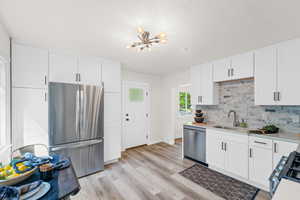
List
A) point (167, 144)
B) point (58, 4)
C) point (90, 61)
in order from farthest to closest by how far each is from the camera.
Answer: point (167, 144), point (90, 61), point (58, 4)

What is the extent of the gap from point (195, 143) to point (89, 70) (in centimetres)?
303

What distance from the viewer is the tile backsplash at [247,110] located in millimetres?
2350

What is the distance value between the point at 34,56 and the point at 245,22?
342 cm

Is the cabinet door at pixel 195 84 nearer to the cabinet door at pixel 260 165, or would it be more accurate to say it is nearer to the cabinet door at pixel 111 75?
the cabinet door at pixel 260 165

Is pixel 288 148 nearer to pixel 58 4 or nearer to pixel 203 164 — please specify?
pixel 203 164

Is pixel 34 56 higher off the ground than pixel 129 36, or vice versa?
pixel 129 36

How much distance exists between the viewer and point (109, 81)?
10.2 feet

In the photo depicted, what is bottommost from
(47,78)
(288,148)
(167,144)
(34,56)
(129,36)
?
(167,144)

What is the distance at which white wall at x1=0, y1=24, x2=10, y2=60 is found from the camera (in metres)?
1.77

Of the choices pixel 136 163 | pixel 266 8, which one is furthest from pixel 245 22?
pixel 136 163

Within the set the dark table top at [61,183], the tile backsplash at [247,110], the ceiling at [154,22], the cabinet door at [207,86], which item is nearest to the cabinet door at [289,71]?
the ceiling at [154,22]

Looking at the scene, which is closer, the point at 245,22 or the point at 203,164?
the point at 245,22

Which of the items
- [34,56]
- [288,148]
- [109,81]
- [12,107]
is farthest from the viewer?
[109,81]

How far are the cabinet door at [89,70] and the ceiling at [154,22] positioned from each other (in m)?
0.43
